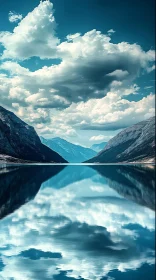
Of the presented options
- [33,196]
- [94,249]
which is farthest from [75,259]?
[33,196]

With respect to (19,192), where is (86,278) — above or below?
below

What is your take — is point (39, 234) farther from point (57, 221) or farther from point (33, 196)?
point (33, 196)

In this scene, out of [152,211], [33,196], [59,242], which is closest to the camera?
[152,211]

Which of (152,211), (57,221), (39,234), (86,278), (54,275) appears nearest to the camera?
(152,211)

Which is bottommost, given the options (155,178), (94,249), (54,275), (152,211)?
(54,275)

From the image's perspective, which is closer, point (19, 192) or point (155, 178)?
point (155, 178)

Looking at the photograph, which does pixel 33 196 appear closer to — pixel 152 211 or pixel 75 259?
pixel 75 259

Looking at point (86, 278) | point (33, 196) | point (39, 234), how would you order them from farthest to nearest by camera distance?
1. point (33, 196)
2. point (39, 234)
3. point (86, 278)

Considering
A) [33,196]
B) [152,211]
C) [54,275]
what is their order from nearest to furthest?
[152,211] < [54,275] < [33,196]

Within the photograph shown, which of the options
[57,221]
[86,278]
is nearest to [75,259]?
[86,278]
